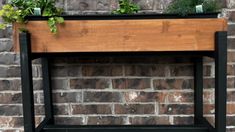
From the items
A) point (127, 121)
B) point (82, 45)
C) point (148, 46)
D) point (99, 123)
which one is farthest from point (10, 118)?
point (148, 46)

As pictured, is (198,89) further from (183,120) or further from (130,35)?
(130,35)

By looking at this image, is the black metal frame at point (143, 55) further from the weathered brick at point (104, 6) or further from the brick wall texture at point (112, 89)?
the weathered brick at point (104, 6)

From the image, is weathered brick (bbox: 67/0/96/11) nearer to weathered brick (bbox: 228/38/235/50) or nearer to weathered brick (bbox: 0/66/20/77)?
weathered brick (bbox: 0/66/20/77)

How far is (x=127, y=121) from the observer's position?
170cm

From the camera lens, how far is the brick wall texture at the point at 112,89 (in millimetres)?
1653

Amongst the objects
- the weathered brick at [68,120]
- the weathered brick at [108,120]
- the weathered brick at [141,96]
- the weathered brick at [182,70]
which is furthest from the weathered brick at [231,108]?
the weathered brick at [68,120]

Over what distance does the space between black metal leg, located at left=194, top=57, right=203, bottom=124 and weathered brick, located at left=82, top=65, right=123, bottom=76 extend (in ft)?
1.20

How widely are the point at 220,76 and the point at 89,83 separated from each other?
2.29ft

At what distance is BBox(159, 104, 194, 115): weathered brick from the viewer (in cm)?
168

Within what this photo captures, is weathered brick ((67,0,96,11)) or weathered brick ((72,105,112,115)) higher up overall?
weathered brick ((67,0,96,11))

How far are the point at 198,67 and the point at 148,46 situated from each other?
473 mm

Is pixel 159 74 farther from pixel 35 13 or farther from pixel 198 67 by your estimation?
pixel 35 13

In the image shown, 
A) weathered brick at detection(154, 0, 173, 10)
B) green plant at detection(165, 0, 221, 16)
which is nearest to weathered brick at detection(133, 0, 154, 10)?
weathered brick at detection(154, 0, 173, 10)

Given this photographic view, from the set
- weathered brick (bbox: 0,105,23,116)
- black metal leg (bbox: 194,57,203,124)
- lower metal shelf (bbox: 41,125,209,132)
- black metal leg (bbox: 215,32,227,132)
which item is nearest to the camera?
black metal leg (bbox: 215,32,227,132)
